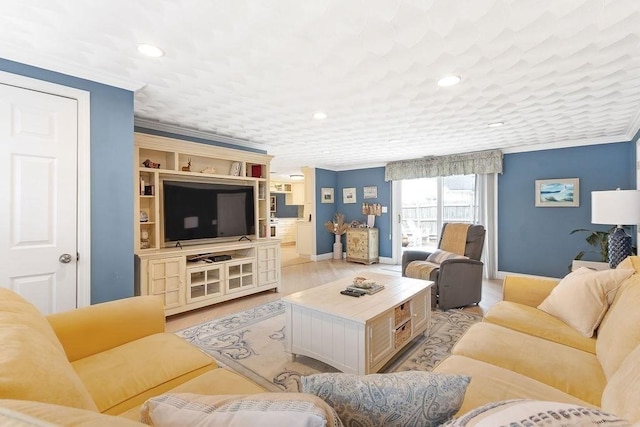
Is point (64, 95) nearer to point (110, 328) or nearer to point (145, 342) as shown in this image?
point (110, 328)

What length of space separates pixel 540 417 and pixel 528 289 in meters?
2.13

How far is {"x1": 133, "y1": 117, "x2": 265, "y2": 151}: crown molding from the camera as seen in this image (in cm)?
348

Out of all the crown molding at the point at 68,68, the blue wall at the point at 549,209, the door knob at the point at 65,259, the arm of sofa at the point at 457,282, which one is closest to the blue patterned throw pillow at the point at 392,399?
the door knob at the point at 65,259

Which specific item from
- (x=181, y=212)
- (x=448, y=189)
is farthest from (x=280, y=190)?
(x=181, y=212)

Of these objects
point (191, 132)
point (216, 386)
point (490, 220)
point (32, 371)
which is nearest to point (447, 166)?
point (490, 220)

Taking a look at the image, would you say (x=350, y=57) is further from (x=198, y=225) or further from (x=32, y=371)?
(x=198, y=225)

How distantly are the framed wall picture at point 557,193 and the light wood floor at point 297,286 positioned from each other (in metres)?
1.45

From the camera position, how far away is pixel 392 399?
0.77 metres

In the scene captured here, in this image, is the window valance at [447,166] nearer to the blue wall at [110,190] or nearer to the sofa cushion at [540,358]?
the sofa cushion at [540,358]

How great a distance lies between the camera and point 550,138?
430cm

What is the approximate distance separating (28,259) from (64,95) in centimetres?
119

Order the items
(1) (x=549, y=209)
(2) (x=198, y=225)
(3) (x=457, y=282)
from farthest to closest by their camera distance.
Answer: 1. (1) (x=549, y=209)
2. (2) (x=198, y=225)
3. (3) (x=457, y=282)

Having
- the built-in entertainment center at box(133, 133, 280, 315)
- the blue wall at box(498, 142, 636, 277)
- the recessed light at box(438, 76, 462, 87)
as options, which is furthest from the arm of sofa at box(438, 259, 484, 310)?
the built-in entertainment center at box(133, 133, 280, 315)

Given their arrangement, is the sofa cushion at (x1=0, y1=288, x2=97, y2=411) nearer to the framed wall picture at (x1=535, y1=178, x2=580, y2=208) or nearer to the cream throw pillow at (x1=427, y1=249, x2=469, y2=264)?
the cream throw pillow at (x1=427, y1=249, x2=469, y2=264)
